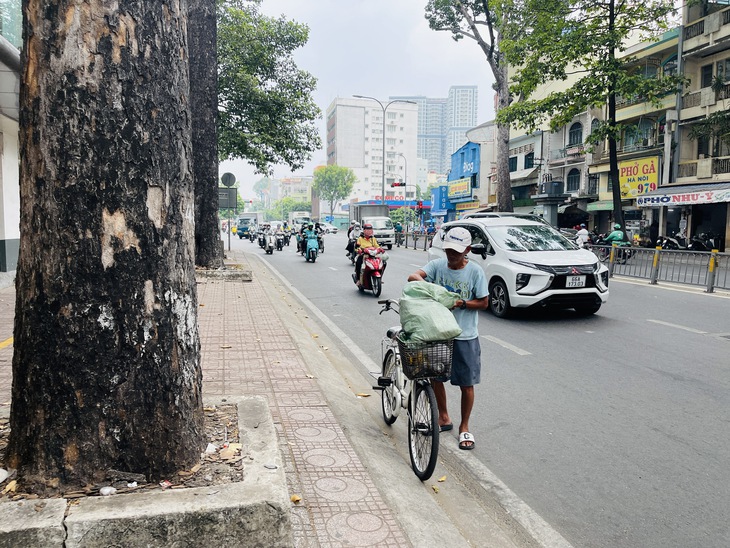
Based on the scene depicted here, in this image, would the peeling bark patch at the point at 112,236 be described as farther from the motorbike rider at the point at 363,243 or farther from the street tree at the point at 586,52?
the street tree at the point at 586,52

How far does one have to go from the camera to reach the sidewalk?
10.00 feet

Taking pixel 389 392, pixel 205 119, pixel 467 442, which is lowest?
pixel 467 442

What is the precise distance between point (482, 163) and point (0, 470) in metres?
52.8

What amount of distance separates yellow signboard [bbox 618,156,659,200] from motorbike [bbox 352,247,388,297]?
2221 cm

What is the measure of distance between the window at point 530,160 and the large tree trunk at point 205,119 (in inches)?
1346

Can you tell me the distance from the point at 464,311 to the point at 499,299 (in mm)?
5627

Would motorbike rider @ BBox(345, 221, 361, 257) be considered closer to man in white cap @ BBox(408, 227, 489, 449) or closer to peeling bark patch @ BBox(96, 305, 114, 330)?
man in white cap @ BBox(408, 227, 489, 449)

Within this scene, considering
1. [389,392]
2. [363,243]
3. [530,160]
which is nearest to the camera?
[389,392]

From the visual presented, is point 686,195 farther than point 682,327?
Yes

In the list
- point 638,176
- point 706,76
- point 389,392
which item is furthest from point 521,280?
point 638,176

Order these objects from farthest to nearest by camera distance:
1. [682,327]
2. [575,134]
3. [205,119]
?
[575,134] → [205,119] → [682,327]

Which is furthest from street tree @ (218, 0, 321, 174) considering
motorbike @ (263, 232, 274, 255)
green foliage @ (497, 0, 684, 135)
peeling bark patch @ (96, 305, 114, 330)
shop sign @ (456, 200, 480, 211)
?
shop sign @ (456, 200, 480, 211)

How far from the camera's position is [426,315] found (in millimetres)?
3670

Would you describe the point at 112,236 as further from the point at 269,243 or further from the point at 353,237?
the point at 269,243
